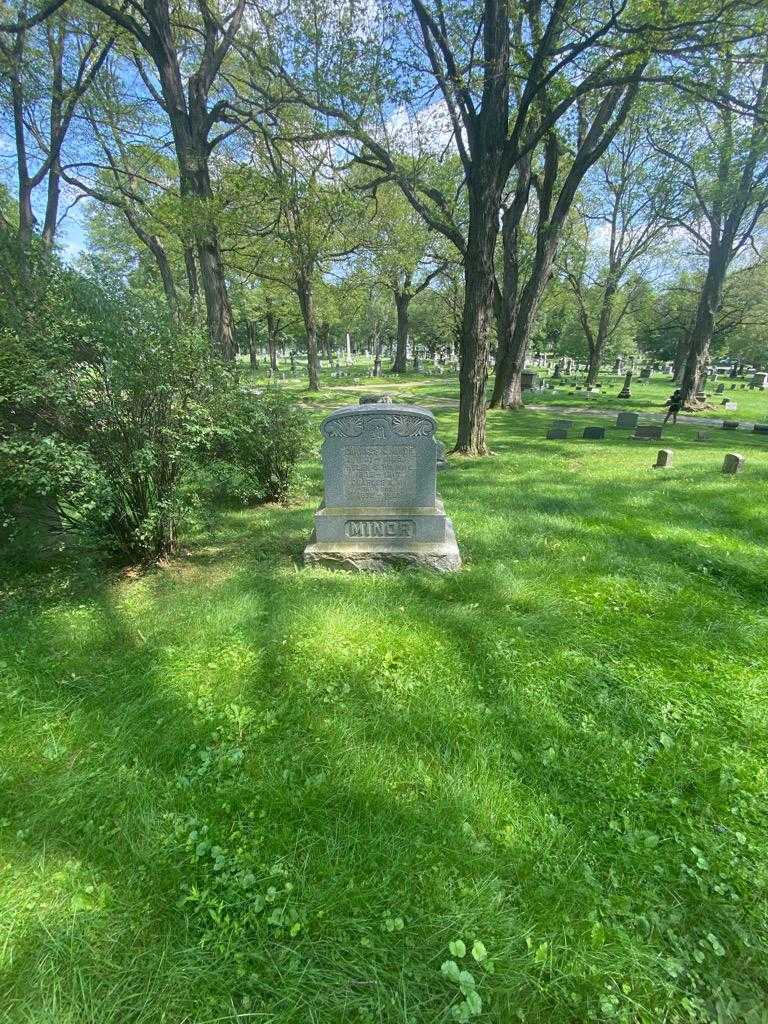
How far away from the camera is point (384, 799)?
2.10 metres

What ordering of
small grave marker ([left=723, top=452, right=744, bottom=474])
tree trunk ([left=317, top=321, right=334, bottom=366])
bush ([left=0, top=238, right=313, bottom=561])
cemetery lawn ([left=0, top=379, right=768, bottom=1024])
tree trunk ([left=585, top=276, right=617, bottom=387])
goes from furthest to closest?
tree trunk ([left=317, top=321, right=334, bottom=366]) → tree trunk ([left=585, top=276, right=617, bottom=387]) → small grave marker ([left=723, top=452, right=744, bottom=474]) → bush ([left=0, top=238, right=313, bottom=561]) → cemetery lawn ([left=0, top=379, right=768, bottom=1024])

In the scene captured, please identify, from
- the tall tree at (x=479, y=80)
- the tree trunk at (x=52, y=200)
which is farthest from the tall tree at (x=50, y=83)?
the tall tree at (x=479, y=80)

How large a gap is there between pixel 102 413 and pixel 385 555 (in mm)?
2873

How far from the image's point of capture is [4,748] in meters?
2.33

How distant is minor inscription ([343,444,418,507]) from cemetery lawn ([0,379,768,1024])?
945 mm

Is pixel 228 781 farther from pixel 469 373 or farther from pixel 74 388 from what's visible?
pixel 469 373

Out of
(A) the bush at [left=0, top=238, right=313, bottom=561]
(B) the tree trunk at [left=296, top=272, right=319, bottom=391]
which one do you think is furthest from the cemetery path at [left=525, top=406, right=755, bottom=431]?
(A) the bush at [left=0, top=238, right=313, bottom=561]

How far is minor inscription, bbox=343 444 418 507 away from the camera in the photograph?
4.62 meters

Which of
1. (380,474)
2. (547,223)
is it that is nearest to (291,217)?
(547,223)

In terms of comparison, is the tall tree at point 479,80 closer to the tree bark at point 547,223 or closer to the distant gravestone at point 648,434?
the tree bark at point 547,223

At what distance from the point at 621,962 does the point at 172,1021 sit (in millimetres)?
1491

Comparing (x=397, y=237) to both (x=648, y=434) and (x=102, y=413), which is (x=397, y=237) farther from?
(x=102, y=413)

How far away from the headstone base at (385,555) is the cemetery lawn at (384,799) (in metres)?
0.31

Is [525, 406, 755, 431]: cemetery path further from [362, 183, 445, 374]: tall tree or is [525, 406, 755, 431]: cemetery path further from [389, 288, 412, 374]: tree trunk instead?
[389, 288, 412, 374]: tree trunk
